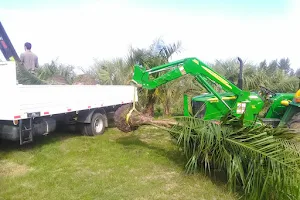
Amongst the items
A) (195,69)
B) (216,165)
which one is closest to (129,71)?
(195,69)

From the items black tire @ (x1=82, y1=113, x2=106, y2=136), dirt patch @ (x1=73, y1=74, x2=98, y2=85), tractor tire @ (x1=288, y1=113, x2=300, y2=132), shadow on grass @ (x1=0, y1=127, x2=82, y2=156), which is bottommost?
shadow on grass @ (x1=0, y1=127, x2=82, y2=156)

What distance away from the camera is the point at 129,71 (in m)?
10.2

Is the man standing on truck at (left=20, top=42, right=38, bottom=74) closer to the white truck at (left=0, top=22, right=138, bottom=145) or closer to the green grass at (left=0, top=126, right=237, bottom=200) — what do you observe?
the white truck at (left=0, top=22, right=138, bottom=145)

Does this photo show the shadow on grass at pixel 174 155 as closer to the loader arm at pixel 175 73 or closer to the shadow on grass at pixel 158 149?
the shadow on grass at pixel 158 149

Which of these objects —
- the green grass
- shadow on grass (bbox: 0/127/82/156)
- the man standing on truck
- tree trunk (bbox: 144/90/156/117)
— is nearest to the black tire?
shadow on grass (bbox: 0/127/82/156)

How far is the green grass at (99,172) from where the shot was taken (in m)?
3.75

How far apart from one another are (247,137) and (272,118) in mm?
3504

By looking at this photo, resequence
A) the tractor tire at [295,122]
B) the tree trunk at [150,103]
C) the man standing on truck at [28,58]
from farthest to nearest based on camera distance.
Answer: the tree trunk at [150,103]
the man standing on truck at [28,58]
the tractor tire at [295,122]

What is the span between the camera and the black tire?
→ 696cm

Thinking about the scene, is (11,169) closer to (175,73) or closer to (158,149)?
(158,149)

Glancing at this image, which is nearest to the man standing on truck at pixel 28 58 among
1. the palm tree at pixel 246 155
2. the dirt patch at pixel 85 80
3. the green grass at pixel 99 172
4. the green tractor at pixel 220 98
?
the dirt patch at pixel 85 80

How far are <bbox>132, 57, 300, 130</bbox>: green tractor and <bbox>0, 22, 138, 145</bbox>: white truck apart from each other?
68 centimetres

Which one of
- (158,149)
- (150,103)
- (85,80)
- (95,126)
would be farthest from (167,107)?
(158,149)

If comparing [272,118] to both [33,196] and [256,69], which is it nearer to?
[33,196]
